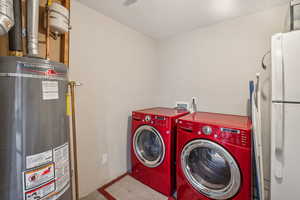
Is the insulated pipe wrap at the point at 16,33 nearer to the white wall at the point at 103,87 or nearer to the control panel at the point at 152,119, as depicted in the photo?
the white wall at the point at 103,87

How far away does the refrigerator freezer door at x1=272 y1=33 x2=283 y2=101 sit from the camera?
44.4 inches

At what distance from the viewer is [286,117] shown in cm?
110

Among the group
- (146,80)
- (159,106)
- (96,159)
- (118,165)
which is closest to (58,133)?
(96,159)

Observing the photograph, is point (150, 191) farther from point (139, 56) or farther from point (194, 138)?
point (139, 56)

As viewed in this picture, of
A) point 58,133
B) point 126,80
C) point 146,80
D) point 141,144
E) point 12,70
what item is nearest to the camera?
point 12,70

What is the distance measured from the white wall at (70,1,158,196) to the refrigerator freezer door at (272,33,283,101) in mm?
1738

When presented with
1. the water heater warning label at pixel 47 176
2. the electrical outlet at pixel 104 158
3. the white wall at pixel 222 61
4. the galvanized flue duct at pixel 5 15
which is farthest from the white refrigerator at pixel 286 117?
the galvanized flue duct at pixel 5 15

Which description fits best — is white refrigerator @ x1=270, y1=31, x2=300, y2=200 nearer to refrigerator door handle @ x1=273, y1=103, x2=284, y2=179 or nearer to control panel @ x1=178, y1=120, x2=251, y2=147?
refrigerator door handle @ x1=273, y1=103, x2=284, y2=179

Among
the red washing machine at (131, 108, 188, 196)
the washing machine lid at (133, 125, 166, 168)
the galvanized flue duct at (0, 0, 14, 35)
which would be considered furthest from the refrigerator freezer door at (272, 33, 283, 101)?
the galvanized flue duct at (0, 0, 14, 35)

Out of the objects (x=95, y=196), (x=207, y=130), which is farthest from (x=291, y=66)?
(x=95, y=196)

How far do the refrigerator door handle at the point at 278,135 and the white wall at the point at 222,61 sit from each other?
628mm

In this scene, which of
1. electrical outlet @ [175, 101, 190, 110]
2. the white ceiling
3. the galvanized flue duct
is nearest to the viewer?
the galvanized flue duct

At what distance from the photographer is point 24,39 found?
1.09m

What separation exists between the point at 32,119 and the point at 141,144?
1426 mm
